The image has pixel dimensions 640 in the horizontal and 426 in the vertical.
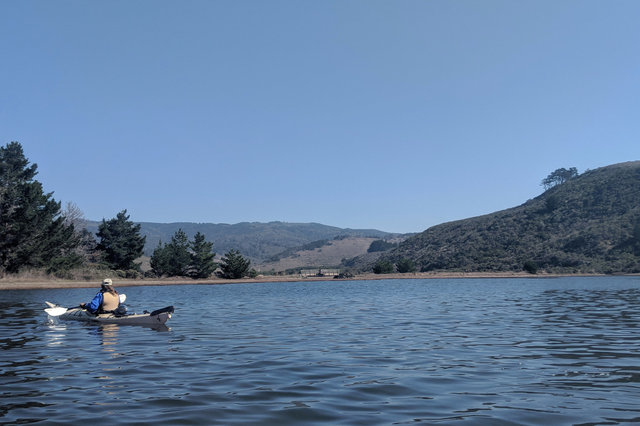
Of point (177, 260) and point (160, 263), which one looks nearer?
point (160, 263)

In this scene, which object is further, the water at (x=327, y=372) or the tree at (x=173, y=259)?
the tree at (x=173, y=259)

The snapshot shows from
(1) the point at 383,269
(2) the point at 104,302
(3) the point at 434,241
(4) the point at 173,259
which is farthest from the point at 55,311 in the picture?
(3) the point at 434,241

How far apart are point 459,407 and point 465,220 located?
463ft

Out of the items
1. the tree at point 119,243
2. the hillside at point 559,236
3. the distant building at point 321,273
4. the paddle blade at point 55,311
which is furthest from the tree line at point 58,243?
the hillside at point 559,236

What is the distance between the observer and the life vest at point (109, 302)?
23.1 metres

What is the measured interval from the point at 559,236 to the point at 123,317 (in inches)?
3953

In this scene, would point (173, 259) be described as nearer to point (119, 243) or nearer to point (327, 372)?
point (119, 243)

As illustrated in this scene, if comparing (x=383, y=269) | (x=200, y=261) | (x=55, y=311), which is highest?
(x=200, y=261)

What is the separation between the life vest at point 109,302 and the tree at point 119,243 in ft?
183

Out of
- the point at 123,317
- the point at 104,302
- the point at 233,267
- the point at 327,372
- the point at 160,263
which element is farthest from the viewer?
the point at 233,267

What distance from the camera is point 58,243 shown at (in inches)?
2402

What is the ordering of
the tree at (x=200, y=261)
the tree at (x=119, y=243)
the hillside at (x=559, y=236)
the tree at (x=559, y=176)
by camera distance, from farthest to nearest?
the tree at (x=559, y=176)
the hillside at (x=559, y=236)
the tree at (x=200, y=261)
the tree at (x=119, y=243)

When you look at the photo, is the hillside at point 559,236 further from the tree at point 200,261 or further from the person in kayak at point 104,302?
the person in kayak at point 104,302

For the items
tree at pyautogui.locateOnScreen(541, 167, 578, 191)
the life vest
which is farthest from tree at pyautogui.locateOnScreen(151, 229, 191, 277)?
tree at pyautogui.locateOnScreen(541, 167, 578, 191)
